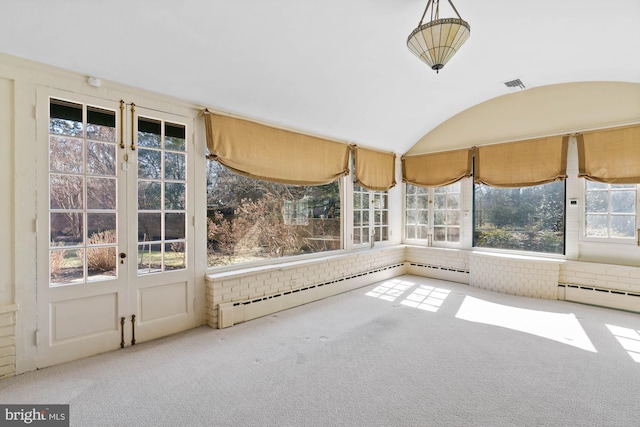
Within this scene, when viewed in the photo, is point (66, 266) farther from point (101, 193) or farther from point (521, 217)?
Answer: point (521, 217)

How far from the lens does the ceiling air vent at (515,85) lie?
4.62 metres

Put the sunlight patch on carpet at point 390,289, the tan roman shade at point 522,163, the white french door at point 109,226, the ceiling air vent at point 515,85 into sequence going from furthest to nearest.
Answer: the sunlight patch on carpet at point 390,289 < the tan roman shade at point 522,163 < the ceiling air vent at point 515,85 < the white french door at point 109,226

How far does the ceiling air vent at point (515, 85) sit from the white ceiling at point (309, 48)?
0.30 feet

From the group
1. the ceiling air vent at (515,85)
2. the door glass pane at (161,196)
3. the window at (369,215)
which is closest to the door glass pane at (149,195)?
the door glass pane at (161,196)

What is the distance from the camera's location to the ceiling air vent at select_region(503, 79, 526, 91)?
4625 mm

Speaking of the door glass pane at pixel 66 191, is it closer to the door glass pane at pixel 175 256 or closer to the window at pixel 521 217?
the door glass pane at pixel 175 256

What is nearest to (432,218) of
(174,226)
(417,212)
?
(417,212)

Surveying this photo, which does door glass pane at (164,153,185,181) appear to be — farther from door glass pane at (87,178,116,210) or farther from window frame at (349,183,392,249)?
window frame at (349,183,392,249)

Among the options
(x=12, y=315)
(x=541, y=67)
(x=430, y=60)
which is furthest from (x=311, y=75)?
(x=12, y=315)

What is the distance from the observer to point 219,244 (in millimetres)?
4035

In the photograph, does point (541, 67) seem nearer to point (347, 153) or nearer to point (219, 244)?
point (347, 153)

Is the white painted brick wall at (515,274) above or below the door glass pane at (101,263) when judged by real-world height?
below

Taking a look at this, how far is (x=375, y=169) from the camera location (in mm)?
5926

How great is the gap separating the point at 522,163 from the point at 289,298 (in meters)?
4.35
